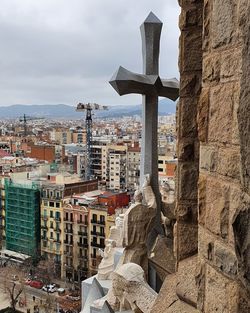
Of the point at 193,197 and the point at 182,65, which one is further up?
the point at 182,65

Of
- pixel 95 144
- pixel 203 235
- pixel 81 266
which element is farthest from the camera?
pixel 95 144

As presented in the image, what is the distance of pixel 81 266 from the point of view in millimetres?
31969

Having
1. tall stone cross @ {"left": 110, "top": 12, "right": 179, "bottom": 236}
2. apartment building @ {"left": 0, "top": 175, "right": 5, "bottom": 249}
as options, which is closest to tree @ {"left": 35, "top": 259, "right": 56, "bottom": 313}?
apartment building @ {"left": 0, "top": 175, "right": 5, "bottom": 249}

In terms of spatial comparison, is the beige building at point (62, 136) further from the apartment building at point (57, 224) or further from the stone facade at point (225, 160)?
the stone facade at point (225, 160)

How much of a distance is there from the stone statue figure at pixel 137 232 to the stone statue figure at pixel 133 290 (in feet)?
3.40

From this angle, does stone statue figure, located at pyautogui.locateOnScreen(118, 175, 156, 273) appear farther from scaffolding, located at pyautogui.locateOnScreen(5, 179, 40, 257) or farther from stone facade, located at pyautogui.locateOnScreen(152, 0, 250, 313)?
scaffolding, located at pyautogui.locateOnScreen(5, 179, 40, 257)

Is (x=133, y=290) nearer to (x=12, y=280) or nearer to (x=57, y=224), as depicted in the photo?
(x=12, y=280)

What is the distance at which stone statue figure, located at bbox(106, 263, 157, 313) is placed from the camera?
4.18 meters

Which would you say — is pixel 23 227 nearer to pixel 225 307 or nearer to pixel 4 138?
pixel 225 307

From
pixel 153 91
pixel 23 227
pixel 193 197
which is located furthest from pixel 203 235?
pixel 23 227

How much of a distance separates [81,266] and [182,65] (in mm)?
30168

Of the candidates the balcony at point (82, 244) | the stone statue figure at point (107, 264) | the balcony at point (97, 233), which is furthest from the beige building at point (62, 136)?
the stone statue figure at point (107, 264)

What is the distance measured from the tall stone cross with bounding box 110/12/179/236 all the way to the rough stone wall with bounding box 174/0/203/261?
328cm

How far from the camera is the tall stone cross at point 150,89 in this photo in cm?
612
